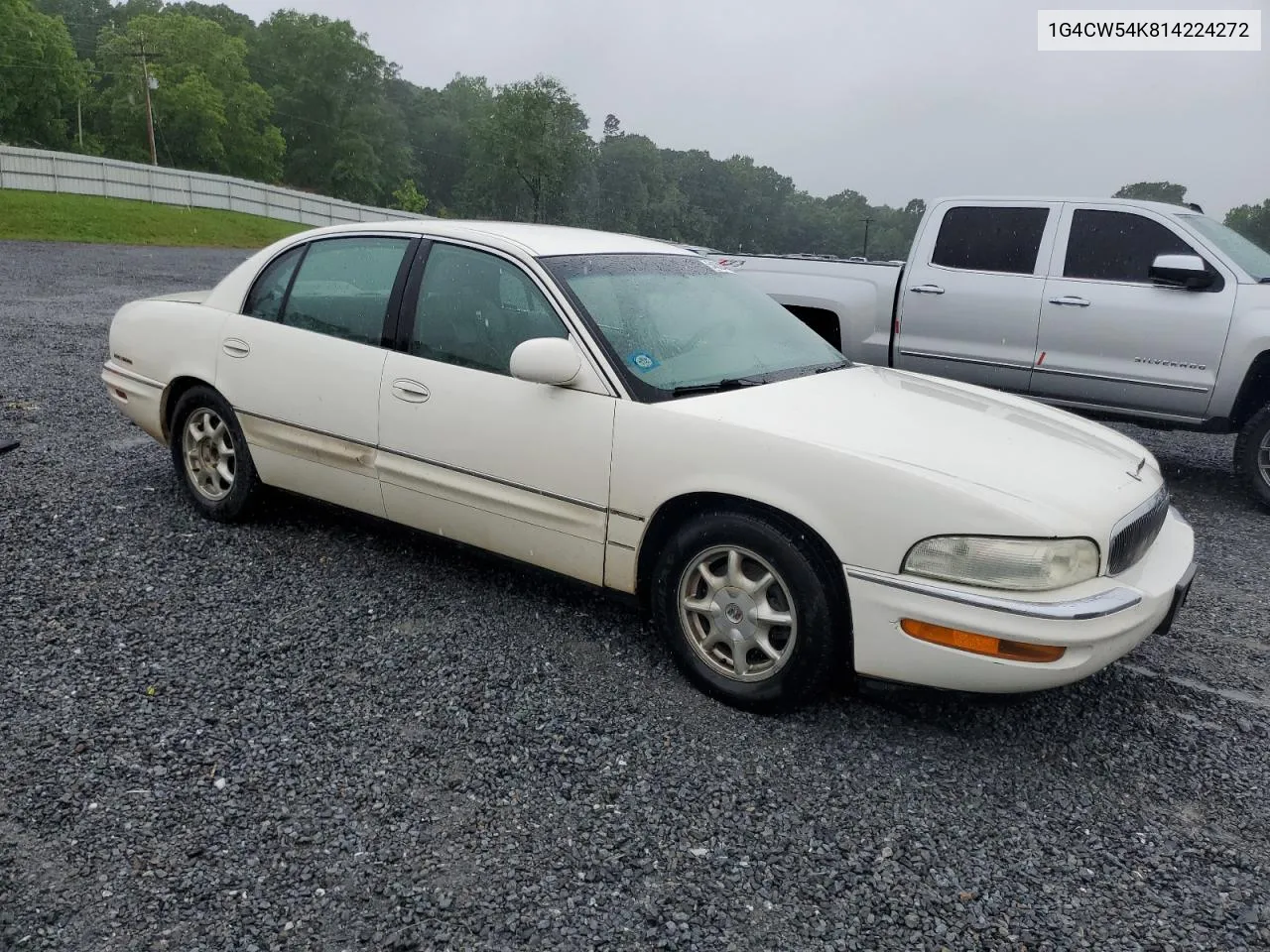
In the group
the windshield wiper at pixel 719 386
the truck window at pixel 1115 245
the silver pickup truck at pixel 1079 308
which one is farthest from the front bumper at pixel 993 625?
the truck window at pixel 1115 245

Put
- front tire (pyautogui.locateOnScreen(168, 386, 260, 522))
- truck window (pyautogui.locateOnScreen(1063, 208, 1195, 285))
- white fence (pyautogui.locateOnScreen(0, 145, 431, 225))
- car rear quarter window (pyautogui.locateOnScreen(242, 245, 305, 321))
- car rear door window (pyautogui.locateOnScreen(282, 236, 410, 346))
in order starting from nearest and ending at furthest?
car rear door window (pyautogui.locateOnScreen(282, 236, 410, 346))
car rear quarter window (pyautogui.locateOnScreen(242, 245, 305, 321))
front tire (pyautogui.locateOnScreen(168, 386, 260, 522))
truck window (pyautogui.locateOnScreen(1063, 208, 1195, 285))
white fence (pyautogui.locateOnScreen(0, 145, 431, 225))

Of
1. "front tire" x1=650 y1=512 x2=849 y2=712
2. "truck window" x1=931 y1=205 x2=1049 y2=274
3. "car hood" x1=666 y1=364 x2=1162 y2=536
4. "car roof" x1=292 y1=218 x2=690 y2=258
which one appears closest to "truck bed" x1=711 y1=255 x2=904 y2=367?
"truck window" x1=931 y1=205 x2=1049 y2=274

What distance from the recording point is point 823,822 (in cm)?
275

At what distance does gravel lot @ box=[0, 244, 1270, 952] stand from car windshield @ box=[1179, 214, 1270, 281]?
3180mm

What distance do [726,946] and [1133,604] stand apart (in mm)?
1638

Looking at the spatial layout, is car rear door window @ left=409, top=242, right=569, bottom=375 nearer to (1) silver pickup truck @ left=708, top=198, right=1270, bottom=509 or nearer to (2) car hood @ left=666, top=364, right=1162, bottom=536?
(2) car hood @ left=666, top=364, right=1162, bottom=536

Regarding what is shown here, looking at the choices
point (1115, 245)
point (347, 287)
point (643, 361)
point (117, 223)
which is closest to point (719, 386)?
point (643, 361)

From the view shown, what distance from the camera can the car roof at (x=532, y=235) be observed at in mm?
3986

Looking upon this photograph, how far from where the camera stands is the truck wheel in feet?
20.6

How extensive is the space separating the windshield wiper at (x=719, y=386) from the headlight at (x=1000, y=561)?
997mm

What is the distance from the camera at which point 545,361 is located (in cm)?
343

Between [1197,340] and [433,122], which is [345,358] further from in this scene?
[433,122]

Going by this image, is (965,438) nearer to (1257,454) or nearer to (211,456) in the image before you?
(211,456)

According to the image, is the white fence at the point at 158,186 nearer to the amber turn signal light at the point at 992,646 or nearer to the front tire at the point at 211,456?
the front tire at the point at 211,456
